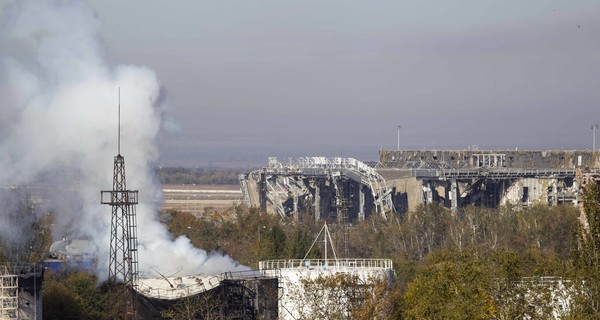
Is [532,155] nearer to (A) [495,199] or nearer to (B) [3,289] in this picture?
(A) [495,199]

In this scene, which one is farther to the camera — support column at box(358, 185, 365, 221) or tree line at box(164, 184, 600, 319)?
support column at box(358, 185, 365, 221)

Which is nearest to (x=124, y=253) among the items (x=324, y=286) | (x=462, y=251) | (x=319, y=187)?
(x=324, y=286)

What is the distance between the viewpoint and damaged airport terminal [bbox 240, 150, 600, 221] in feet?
427

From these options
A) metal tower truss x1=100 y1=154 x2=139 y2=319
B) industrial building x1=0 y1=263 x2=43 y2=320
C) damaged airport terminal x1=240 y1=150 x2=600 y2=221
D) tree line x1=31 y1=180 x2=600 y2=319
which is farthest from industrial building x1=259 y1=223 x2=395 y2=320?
damaged airport terminal x1=240 y1=150 x2=600 y2=221

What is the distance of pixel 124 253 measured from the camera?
64062 millimetres

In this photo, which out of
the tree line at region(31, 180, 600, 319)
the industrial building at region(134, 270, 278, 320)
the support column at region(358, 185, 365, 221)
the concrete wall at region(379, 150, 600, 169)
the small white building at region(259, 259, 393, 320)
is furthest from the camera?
the concrete wall at region(379, 150, 600, 169)

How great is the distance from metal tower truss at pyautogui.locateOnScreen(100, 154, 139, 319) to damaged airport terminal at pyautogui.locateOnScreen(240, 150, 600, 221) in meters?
59.3

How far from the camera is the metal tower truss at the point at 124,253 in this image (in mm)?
62188

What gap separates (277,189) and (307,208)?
4358 mm

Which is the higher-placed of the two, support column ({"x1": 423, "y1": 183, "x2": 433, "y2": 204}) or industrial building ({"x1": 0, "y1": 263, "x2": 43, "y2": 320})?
support column ({"x1": 423, "y1": 183, "x2": 433, "y2": 204})

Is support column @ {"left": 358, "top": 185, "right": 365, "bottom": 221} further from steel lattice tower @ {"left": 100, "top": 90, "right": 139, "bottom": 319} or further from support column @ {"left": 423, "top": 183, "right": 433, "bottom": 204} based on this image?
steel lattice tower @ {"left": 100, "top": 90, "right": 139, "bottom": 319}

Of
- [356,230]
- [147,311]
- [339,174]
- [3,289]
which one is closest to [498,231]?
[356,230]

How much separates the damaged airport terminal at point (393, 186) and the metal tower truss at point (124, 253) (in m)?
59.3

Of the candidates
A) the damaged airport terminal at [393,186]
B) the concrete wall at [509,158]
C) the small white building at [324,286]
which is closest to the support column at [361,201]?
the damaged airport terminal at [393,186]
